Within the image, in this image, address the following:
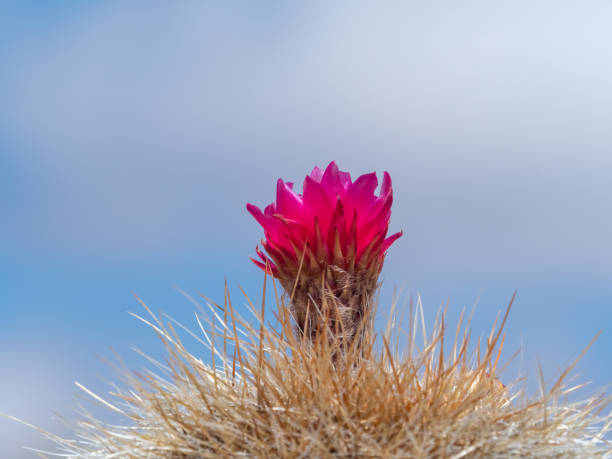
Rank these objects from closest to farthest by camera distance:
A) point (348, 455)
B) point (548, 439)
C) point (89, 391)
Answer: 1. point (348, 455)
2. point (548, 439)
3. point (89, 391)

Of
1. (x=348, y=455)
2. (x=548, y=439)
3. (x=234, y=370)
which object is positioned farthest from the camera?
(x=234, y=370)

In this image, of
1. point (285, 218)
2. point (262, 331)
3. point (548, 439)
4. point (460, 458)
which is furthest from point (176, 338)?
point (548, 439)

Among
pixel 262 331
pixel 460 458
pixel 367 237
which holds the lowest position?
pixel 460 458

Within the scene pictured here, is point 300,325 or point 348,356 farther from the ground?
point 300,325

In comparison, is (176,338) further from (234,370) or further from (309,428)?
(309,428)
